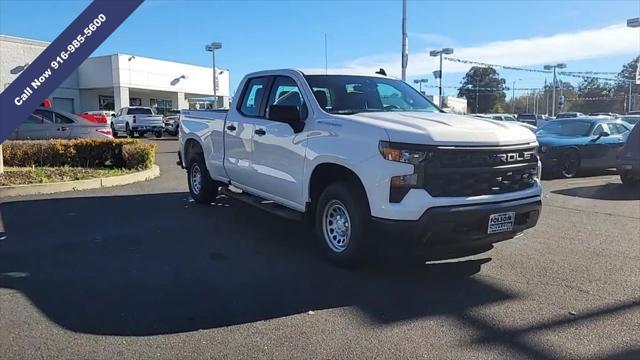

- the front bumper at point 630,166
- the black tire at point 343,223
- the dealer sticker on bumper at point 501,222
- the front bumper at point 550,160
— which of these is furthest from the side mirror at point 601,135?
the black tire at point 343,223

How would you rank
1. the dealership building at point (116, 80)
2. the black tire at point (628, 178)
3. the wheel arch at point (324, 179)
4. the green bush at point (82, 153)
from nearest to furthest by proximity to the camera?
1. the wheel arch at point (324, 179)
2. the black tire at point (628, 178)
3. the green bush at point (82, 153)
4. the dealership building at point (116, 80)

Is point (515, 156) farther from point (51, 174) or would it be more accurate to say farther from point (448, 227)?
point (51, 174)

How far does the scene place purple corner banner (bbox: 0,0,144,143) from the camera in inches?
123

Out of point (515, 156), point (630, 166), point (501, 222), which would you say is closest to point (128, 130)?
point (630, 166)

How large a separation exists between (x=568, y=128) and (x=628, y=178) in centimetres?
276

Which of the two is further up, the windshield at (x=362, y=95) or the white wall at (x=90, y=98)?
the white wall at (x=90, y=98)

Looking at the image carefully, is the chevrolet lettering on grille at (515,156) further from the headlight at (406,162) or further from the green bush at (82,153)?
the green bush at (82,153)

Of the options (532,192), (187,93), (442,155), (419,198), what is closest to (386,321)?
(419,198)

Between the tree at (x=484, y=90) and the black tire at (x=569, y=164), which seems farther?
the tree at (x=484, y=90)

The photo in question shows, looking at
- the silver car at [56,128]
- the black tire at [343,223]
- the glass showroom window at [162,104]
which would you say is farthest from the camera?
the glass showroom window at [162,104]

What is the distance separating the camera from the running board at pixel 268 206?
237 inches

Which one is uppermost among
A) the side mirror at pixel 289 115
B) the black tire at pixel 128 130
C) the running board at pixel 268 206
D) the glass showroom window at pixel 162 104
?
the glass showroom window at pixel 162 104

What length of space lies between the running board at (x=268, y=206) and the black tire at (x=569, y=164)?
29.7ft

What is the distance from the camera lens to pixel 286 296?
473cm
